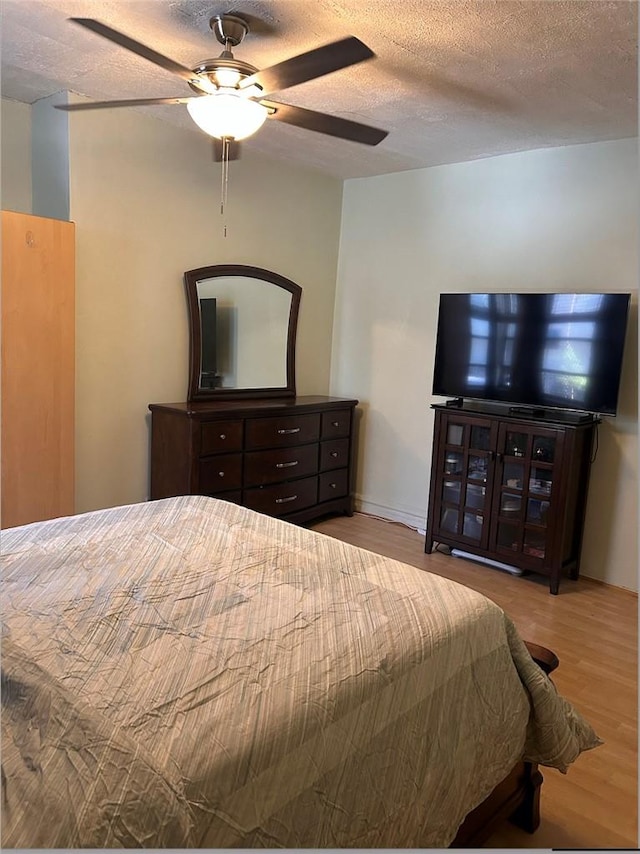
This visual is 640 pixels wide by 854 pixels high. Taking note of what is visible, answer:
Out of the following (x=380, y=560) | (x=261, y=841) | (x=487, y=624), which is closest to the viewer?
(x=261, y=841)

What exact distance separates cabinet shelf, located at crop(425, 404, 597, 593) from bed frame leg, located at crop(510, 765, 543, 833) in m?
1.81

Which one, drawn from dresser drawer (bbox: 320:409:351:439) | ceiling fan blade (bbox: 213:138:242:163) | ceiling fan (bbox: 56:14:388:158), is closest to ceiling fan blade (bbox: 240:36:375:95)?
ceiling fan (bbox: 56:14:388:158)

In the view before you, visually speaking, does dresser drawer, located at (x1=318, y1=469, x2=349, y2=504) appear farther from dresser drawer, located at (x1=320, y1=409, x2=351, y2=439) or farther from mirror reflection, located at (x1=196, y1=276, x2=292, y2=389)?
mirror reflection, located at (x1=196, y1=276, x2=292, y2=389)

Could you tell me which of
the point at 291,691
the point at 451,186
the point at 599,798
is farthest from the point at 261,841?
the point at 451,186

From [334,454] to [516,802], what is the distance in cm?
→ 292

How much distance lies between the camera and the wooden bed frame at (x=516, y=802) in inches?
66.9

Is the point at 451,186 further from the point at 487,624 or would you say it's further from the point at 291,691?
the point at 291,691

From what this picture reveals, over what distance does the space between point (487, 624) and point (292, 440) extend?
8.67ft

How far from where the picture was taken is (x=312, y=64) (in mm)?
1911

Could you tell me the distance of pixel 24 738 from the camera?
109 cm

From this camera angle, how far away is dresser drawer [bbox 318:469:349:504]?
14.8 ft

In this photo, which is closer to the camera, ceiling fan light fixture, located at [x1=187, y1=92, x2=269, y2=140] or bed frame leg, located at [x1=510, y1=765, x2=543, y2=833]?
bed frame leg, located at [x1=510, y1=765, x2=543, y2=833]

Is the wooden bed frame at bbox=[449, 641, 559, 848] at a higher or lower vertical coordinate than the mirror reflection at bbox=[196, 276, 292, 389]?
lower

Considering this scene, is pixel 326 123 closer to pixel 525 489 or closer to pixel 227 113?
pixel 227 113
